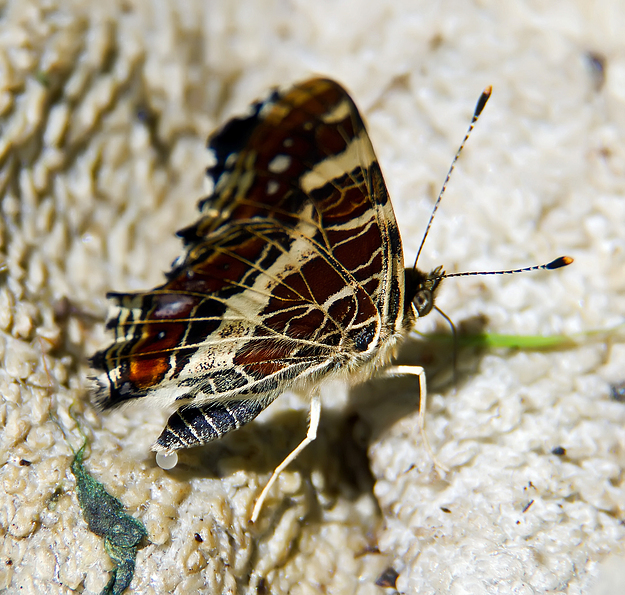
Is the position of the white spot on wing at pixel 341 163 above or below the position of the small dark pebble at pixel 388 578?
above

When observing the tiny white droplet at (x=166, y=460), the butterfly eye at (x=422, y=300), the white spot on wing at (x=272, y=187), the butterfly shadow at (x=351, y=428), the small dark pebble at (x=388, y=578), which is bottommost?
the small dark pebble at (x=388, y=578)

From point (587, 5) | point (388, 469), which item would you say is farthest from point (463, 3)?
point (388, 469)

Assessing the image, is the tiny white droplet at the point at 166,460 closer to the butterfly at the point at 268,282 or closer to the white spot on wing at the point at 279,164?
the butterfly at the point at 268,282

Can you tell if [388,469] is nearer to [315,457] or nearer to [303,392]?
[315,457]

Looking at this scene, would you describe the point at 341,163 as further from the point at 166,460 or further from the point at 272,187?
the point at 166,460

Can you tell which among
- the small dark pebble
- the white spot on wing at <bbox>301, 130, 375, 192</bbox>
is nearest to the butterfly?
the white spot on wing at <bbox>301, 130, 375, 192</bbox>

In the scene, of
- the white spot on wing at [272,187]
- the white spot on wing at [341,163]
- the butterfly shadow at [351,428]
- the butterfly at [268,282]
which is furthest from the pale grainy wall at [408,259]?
the white spot on wing at [272,187]
